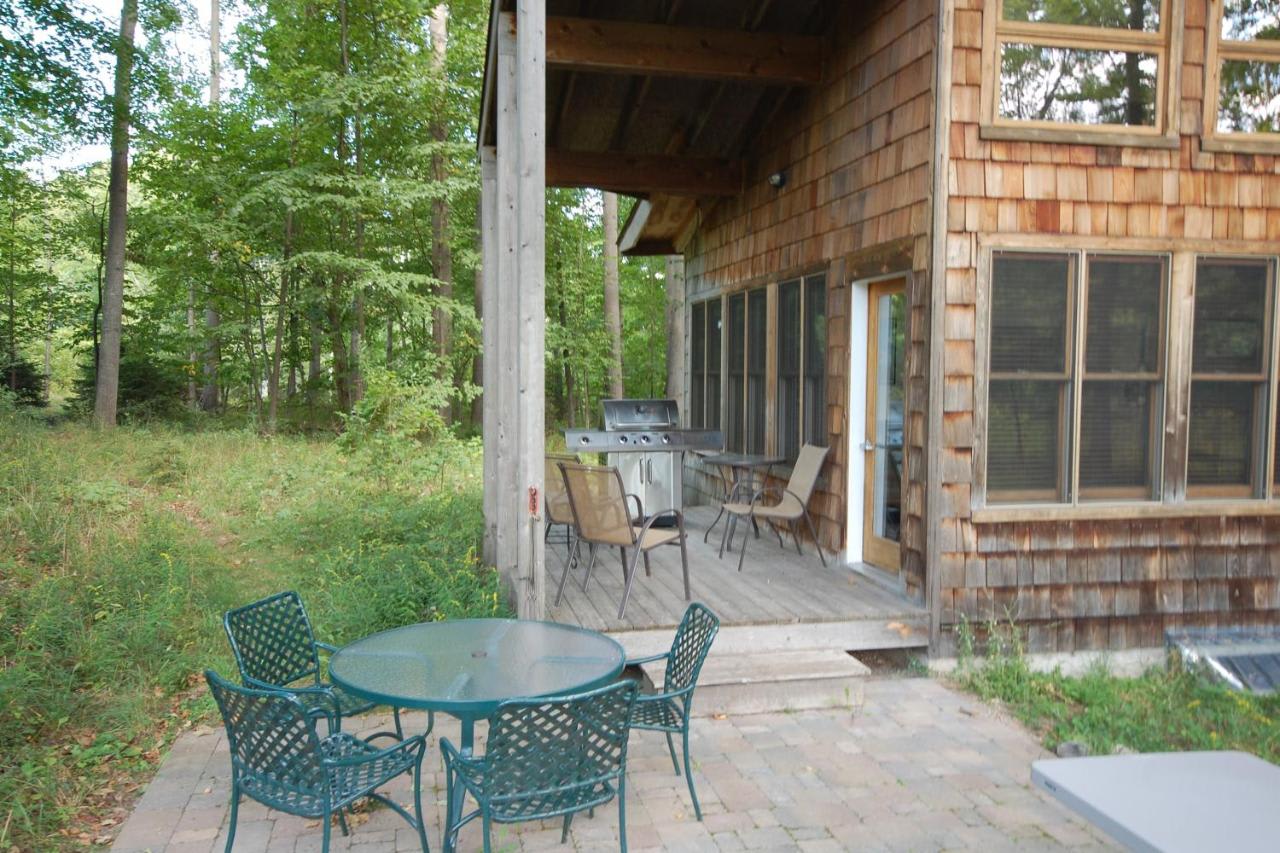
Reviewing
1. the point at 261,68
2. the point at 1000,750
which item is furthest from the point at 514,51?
the point at 261,68

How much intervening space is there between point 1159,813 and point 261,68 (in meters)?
15.8

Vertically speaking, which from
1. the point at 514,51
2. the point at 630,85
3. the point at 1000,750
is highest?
the point at 630,85

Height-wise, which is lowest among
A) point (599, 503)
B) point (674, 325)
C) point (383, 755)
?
point (383, 755)

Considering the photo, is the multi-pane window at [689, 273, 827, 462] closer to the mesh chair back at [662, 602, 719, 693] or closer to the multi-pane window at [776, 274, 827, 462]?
the multi-pane window at [776, 274, 827, 462]

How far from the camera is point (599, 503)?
16.6 ft

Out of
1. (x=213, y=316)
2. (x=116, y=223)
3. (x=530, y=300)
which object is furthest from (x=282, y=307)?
(x=530, y=300)

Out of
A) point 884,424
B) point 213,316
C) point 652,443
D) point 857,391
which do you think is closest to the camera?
point 884,424

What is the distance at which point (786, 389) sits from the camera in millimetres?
7273

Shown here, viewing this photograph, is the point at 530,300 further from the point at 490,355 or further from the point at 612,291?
the point at 612,291

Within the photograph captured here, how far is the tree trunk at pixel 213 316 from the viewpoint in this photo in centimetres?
1556

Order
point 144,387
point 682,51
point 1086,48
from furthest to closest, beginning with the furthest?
point 144,387 < point 682,51 < point 1086,48

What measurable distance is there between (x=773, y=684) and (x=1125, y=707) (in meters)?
1.78

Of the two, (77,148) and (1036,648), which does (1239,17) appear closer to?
(1036,648)

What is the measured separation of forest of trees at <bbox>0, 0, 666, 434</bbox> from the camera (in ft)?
41.0
